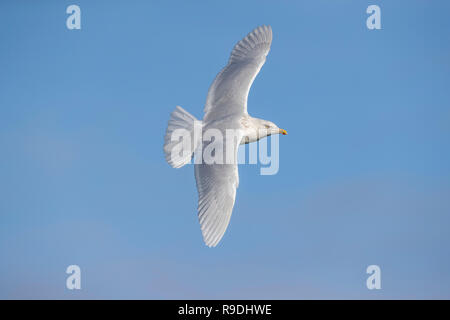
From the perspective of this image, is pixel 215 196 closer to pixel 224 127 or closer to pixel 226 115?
pixel 224 127

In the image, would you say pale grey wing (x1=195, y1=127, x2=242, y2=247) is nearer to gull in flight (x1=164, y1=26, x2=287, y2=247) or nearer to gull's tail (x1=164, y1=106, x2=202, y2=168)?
gull in flight (x1=164, y1=26, x2=287, y2=247)

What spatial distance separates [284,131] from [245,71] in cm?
98

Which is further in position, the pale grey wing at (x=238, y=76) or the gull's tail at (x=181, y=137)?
the pale grey wing at (x=238, y=76)

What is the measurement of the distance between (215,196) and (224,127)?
107 cm

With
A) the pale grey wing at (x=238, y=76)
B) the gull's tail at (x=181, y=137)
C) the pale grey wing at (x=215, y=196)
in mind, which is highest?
the pale grey wing at (x=238, y=76)

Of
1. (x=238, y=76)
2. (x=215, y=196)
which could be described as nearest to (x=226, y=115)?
(x=238, y=76)

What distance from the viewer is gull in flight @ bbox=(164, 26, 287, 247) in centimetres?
604

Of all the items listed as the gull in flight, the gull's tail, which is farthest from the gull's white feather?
the gull's tail

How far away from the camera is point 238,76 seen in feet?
25.1

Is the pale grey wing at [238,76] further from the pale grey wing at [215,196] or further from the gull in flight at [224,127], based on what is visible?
the pale grey wing at [215,196]

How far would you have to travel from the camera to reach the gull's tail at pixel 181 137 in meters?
7.00

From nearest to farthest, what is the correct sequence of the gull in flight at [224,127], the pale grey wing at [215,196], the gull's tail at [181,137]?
the pale grey wing at [215,196] → the gull in flight at [224,127] → the gull's tail at [181,137]

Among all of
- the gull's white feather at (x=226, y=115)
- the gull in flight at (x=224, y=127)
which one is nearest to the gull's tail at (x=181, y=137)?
the gull in flight at (x=224, y=127)

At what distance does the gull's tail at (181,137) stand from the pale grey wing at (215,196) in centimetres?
Result: 63
